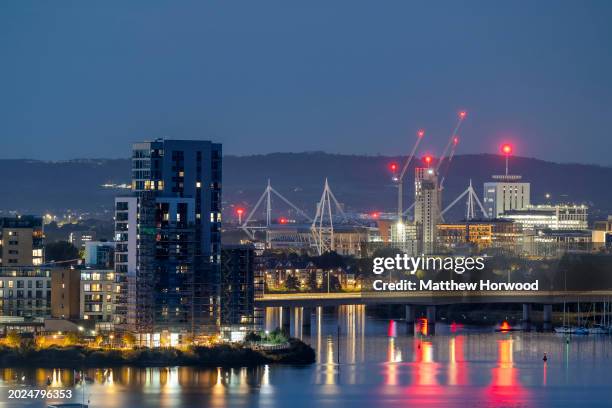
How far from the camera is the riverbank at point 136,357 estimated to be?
34406 millimetres

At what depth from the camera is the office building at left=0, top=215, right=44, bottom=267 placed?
157ft

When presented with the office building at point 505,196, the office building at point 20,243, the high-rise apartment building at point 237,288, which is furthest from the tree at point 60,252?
the office building at point 505,196

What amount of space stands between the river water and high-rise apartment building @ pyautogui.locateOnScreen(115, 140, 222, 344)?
8.16 ft

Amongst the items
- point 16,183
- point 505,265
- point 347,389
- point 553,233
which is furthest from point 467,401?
point 16,183

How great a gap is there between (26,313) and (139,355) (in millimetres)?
5173

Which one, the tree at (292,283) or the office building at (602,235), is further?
the office building at (602,235)

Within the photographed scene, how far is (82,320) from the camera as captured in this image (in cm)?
3756

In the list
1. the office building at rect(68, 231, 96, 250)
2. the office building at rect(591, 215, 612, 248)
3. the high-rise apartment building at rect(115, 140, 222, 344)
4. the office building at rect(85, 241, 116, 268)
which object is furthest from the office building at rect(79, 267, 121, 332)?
the office building at rect(591, 215, 612, 248)

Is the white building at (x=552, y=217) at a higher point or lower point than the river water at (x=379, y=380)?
higher

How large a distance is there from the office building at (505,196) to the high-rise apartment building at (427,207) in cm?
3118

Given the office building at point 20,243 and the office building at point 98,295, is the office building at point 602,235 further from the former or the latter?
→ the office building at point 98,295

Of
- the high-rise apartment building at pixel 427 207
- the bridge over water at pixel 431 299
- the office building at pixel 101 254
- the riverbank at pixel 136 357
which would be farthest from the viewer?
the high-rise apartment building at pixel 427 207

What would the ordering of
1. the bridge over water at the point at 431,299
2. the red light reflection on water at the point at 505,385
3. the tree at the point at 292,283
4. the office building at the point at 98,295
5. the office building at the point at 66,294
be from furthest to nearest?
the tree at the point at 292,283 < the bridge over water at the point at 431,299 < the office building at the point at 66,294 < the office building at the point at 98,295 < the red light reflection on water at the point at 505,385

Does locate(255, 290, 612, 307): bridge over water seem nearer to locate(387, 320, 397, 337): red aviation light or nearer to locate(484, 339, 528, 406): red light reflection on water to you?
locate(387, 320, 397, 337): red aviation light
